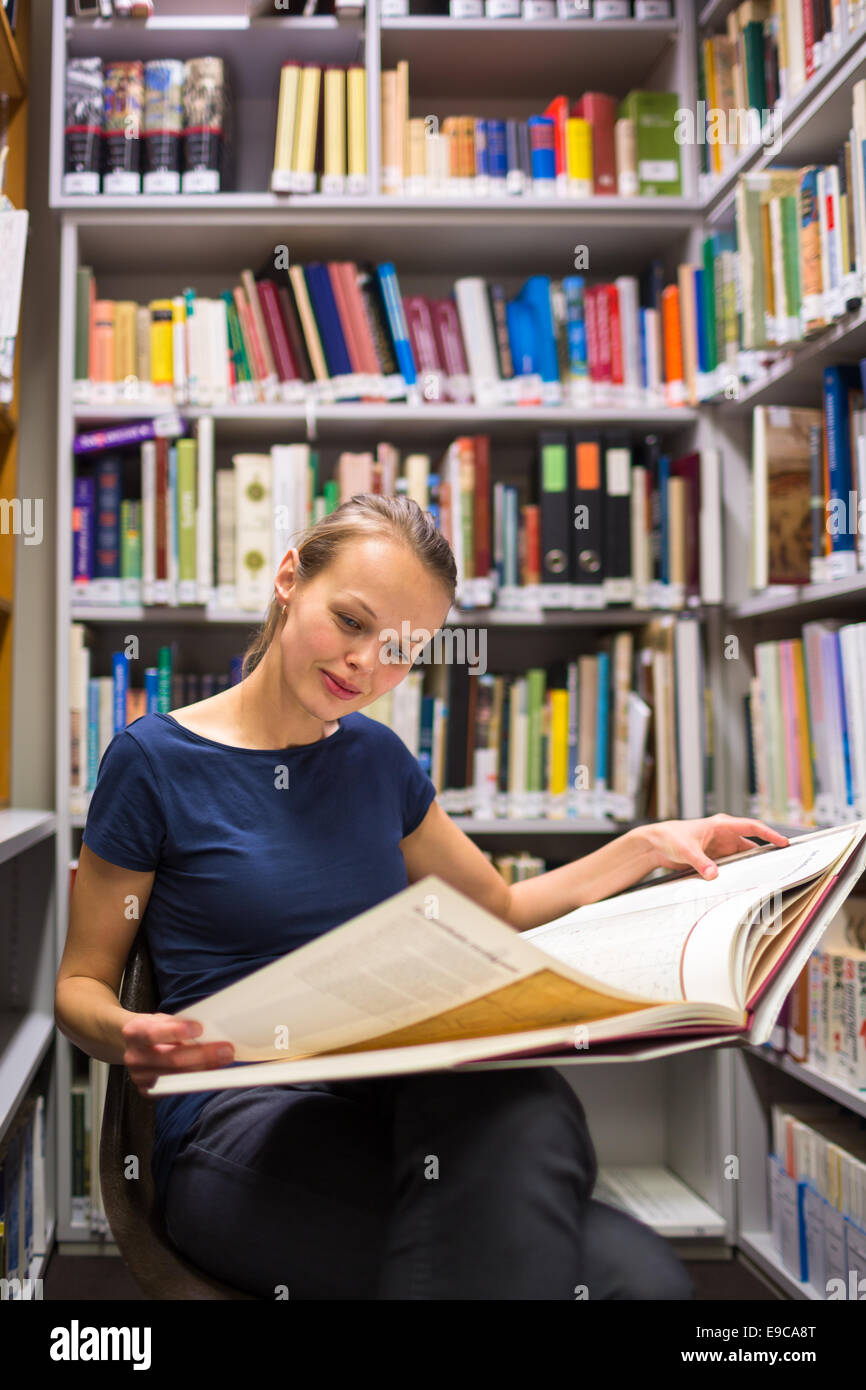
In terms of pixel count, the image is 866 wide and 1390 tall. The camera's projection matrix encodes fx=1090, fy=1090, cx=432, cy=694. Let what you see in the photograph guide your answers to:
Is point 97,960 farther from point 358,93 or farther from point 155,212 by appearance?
point 358,93

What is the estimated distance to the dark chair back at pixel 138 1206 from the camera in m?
0.81

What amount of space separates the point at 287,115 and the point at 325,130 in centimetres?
8

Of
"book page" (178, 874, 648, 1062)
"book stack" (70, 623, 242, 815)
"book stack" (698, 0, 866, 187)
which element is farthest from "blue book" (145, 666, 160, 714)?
"book page" (178, 874, 648, 1062)

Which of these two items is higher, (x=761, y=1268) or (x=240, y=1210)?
(x=240, y=1210)

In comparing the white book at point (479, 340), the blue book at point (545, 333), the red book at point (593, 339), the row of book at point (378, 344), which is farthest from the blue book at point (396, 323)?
the red book at point (593, 339)

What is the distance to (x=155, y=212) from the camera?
220 centimetres

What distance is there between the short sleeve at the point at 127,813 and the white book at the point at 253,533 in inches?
49.1

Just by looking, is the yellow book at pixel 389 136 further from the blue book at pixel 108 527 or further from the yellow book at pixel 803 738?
the yellow book at pixel 803 738

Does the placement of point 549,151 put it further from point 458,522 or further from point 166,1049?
point 166,1049

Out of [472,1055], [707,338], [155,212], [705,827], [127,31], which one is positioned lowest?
[472,1055]

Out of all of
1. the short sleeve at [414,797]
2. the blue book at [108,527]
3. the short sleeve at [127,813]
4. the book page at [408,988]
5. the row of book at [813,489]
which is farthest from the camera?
the blue book at [108,527]

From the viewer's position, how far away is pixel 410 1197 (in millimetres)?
649

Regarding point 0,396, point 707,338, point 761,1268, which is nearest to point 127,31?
point 0,396

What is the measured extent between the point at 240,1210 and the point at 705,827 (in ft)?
1.65
